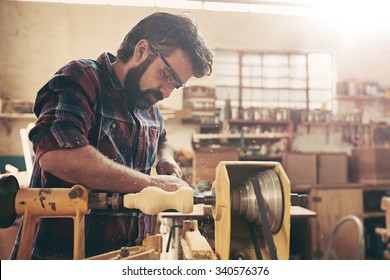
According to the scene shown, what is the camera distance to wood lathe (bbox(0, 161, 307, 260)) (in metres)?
0.42

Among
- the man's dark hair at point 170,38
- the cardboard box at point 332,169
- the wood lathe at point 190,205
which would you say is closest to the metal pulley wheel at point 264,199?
the wood lathe at point 190,205

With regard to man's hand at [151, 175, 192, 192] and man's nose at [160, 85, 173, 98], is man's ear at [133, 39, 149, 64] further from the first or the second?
man's hand at [151, 175, 192, 192]

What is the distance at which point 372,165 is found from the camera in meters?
2.20

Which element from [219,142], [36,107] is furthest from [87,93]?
[219,142]

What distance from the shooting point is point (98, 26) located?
3.67ft

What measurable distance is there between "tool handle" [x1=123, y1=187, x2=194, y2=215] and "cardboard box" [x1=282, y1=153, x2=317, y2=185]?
1.85 meters

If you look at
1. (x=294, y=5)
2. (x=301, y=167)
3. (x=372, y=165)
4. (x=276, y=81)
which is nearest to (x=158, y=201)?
(x=294, y=5)

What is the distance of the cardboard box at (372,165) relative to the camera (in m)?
2.13

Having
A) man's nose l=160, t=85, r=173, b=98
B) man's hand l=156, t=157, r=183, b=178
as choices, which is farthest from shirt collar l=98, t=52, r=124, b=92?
man's hand l=156, t=157, r=183, b=178

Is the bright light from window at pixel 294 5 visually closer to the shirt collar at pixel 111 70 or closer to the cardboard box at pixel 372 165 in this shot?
the shirt collar at pixel 111 70

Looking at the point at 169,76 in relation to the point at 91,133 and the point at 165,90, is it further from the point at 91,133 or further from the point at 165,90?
the point at 91,133

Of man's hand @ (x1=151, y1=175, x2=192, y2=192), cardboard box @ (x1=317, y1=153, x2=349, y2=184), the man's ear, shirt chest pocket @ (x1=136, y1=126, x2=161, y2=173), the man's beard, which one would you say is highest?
the man's ear

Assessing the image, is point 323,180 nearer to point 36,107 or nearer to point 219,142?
point 219,142
